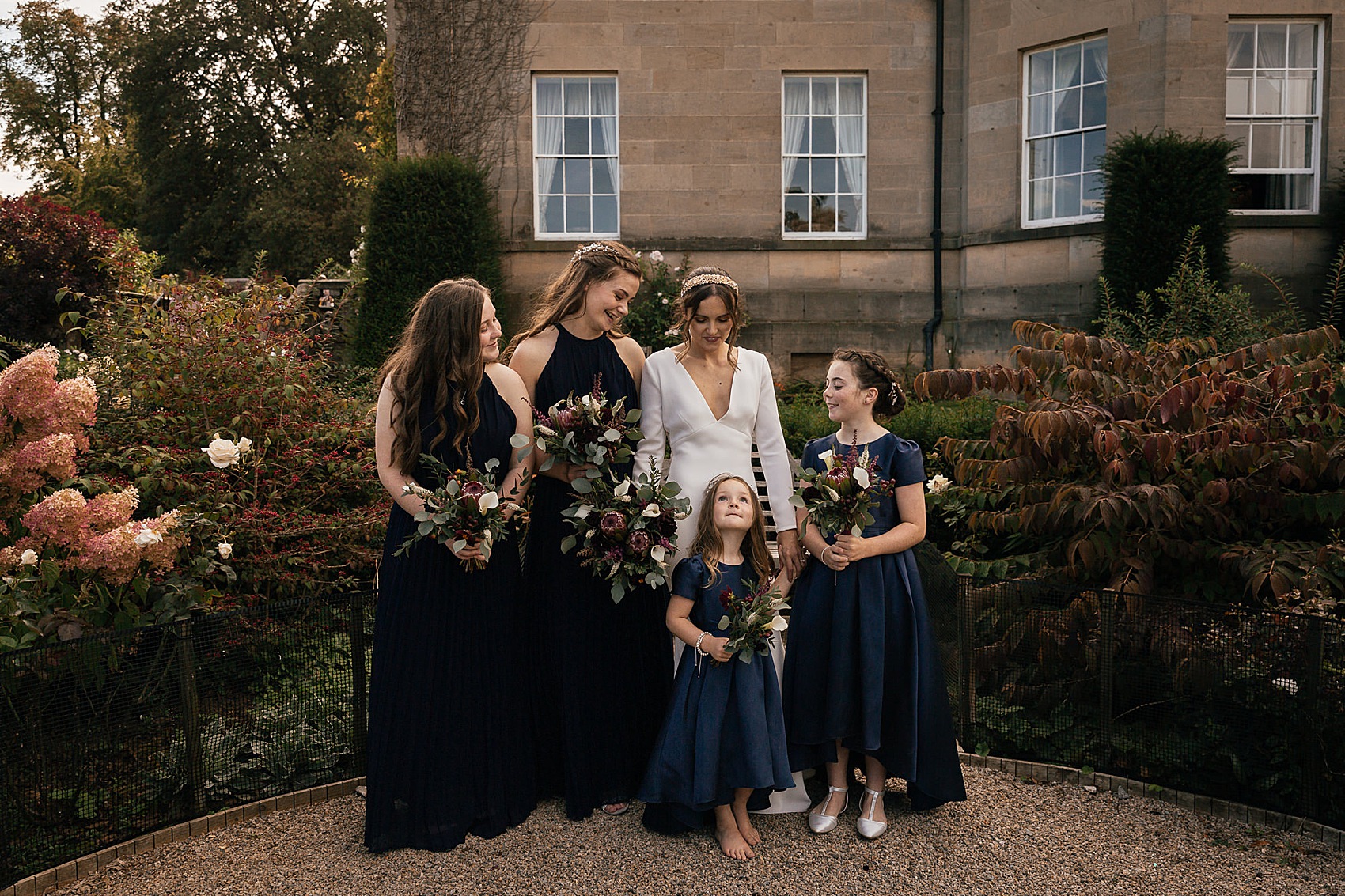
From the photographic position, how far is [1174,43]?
471 inches

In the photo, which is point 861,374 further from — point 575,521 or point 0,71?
point 0,71

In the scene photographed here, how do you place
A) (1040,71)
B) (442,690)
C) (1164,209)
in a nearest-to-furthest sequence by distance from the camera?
(442,690) < (1164,209) < (1040,71)

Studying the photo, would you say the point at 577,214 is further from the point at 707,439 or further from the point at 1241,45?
the point at 707,439

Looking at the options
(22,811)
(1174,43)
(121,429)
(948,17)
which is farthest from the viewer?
(948,17)

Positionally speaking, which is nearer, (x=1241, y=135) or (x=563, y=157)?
(x=1241, y=135)

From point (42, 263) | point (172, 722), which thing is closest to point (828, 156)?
point (42, 263)

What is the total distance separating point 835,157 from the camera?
1373 cm

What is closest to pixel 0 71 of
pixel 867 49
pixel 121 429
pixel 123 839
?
pixel 867 49

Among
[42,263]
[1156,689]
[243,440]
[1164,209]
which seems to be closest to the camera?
[1156,689]

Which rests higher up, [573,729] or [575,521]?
[575,521]

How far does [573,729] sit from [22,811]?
2.04 metres

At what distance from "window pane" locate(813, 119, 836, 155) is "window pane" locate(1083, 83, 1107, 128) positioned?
9.91ft

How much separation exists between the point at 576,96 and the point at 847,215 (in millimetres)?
3830

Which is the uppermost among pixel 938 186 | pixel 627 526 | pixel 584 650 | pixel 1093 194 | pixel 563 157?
pixel 563 157
